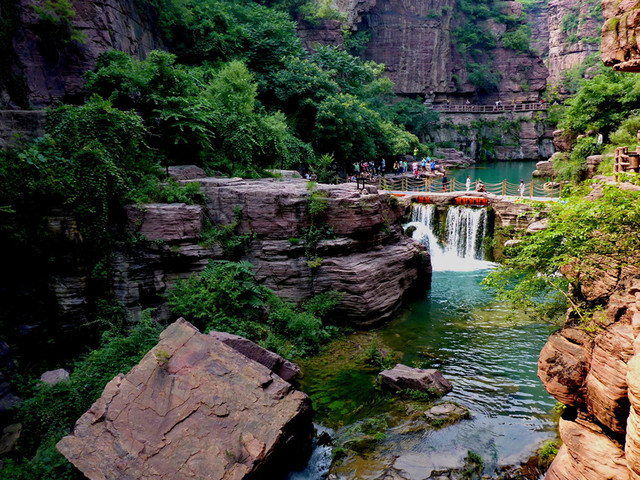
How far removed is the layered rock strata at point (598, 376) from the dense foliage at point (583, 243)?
162mm

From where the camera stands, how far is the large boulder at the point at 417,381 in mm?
9523

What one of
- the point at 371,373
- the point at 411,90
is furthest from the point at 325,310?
the point at 411,90

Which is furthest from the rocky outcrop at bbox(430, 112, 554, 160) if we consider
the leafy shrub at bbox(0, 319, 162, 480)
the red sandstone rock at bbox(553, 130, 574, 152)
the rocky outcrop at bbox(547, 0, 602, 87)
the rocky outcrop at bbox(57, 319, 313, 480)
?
the rocky outcrop at bbox(57, 319, 313, 480)

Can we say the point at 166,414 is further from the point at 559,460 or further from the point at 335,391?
the point at 559,460

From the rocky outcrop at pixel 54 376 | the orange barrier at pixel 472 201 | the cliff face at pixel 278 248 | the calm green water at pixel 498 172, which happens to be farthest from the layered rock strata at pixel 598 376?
the calm green water at pixel 498 172

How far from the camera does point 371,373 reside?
10.4 meters

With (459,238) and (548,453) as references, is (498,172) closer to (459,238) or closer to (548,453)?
(459,238)

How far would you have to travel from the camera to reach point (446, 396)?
9.57 m

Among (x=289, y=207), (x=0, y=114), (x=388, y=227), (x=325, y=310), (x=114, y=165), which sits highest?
(x=0, y=114)

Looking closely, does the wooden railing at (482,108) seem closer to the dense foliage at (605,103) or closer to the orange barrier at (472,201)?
the dense foliage at (605,103)

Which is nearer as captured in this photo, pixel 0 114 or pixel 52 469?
pixel 52 469

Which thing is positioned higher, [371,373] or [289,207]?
[289,207]

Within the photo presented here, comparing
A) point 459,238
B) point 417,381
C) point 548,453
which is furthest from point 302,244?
point 459,238

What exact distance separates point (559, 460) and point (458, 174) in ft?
119
